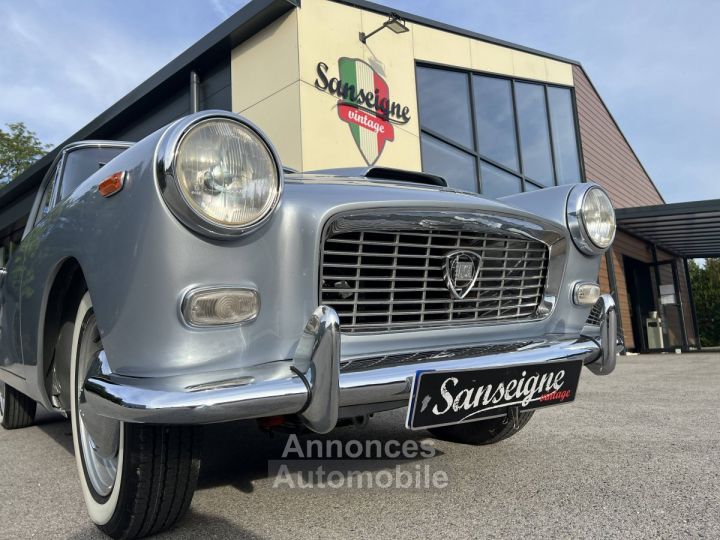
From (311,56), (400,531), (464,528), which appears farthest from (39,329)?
(311,56)

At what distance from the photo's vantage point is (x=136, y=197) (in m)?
1.42

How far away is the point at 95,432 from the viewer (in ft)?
5.32

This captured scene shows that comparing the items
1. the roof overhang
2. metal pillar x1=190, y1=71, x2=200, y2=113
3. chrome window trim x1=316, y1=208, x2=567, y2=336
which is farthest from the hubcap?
the roof overhang

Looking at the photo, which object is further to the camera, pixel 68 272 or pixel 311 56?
pixel 311 56

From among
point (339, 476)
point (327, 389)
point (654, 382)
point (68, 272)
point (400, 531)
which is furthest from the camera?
point (654, 382)

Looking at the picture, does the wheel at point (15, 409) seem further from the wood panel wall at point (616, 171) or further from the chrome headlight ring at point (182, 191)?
the wood panel wall at point (616, 171)

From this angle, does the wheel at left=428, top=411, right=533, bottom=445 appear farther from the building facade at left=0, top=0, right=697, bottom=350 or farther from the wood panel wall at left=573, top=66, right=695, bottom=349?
the wood panel wall at left=573, top=66, right=695, bottom=349

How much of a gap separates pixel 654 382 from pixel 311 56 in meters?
5.26

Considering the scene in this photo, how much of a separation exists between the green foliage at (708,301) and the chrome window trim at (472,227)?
21155 millimetres

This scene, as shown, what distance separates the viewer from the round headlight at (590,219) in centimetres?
218

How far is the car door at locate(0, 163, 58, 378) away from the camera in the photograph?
7.93 feet

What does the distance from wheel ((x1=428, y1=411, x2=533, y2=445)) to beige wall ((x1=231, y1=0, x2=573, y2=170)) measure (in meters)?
4.38

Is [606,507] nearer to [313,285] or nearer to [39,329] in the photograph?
[313,285]

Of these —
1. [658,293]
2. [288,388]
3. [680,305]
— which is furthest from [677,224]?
[288,388]
